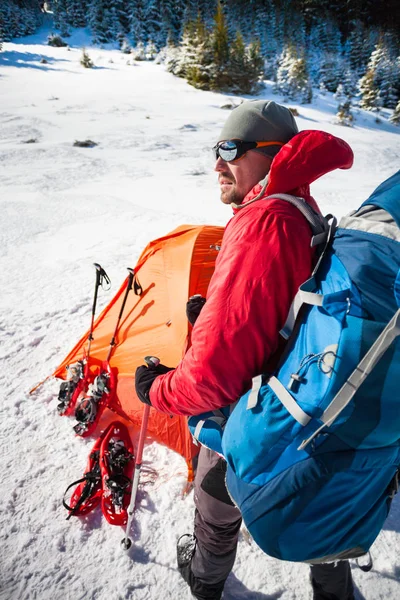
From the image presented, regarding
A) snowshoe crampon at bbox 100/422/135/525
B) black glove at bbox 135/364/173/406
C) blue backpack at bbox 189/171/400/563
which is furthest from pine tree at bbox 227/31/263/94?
blue backpack at bbox 189/171/400/563

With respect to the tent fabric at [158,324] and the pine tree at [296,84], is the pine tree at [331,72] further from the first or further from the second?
the tent fabric at [158,324]

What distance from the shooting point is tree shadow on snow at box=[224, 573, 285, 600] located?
195 centimetres

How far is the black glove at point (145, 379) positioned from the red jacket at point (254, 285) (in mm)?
424

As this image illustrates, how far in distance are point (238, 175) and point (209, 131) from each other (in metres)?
15.1

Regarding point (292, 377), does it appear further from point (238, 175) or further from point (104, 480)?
point (104, 480)

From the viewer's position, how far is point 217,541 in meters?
1.69

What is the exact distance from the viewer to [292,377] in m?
0.97

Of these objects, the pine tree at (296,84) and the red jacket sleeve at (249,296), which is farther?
the pine tree at (296,84)

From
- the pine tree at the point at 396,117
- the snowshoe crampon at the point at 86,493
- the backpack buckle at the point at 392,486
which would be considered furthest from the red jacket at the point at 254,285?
the pine tree at the point at 396,117

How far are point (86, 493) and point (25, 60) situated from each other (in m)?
35.9

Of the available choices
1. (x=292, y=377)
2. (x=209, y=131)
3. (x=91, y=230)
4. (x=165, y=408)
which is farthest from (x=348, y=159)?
(x=209, y=131)

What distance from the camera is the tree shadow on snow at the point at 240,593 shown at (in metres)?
1.95

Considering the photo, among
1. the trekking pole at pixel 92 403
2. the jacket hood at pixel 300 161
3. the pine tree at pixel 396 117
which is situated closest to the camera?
the jacket hood at pixel 300 161

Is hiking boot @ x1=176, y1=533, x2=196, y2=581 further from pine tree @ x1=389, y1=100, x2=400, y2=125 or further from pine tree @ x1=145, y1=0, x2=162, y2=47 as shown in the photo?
pine tree @ x1=145, y1=0, x2=162, y2=47
